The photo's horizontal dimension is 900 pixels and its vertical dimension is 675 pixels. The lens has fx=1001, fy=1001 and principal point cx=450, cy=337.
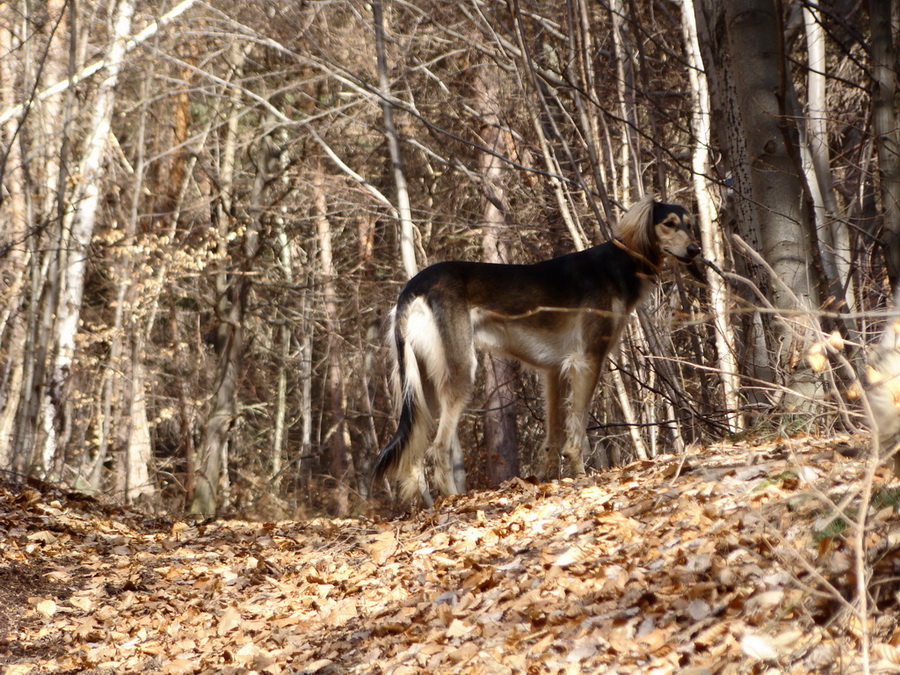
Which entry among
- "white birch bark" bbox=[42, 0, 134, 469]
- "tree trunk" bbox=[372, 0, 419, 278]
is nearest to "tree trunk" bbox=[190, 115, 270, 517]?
"white birch bark" bbox=[42, 0, 134, 469]

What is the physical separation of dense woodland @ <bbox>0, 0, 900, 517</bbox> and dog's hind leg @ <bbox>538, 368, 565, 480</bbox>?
0.89m

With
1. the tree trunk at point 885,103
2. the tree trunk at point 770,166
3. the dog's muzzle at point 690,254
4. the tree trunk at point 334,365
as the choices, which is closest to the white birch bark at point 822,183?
the tree trunk at point 770,166

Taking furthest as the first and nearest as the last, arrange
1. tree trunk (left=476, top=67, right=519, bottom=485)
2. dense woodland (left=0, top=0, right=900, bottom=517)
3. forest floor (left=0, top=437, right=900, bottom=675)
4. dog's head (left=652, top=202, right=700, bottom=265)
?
tree trunk (left=476, top=67, right=519, bottom=485), dog's head (left=652, top=202, right=700, bottom=265), dense woodland (left=0, top=0, right=900, bottom=517), forest floor (left=0, top=437, right=900, bottom=675)

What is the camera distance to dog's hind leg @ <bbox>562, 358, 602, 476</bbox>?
8.24 meters

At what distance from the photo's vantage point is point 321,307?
69.0 feet

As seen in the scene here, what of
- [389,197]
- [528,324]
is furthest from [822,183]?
[389,197]

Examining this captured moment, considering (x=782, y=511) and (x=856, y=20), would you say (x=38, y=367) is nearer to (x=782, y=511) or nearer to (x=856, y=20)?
(x=782, y=511)

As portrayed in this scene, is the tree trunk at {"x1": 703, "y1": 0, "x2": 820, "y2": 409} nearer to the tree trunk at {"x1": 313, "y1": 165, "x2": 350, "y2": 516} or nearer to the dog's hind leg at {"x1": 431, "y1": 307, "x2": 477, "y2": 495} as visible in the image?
the dog's hind leg at {"x1": 431, "y1": 307, "x2": 477, "y2": 495}

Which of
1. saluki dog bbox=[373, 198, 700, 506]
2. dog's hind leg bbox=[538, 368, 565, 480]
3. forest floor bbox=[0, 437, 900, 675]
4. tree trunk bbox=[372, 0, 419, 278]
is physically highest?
tree trunk bbox=[372, 0, 419, 278]

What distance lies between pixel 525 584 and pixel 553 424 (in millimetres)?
4105

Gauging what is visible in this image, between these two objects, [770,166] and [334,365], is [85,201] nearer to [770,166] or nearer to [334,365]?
[334,365]

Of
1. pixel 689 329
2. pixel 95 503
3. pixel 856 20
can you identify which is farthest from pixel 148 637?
pixel 856 20

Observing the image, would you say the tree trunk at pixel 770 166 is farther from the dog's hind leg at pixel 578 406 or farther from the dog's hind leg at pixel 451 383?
the dog's hind leg at pixel 451 383

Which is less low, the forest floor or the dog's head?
the dog's head
